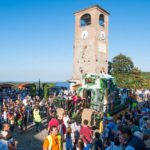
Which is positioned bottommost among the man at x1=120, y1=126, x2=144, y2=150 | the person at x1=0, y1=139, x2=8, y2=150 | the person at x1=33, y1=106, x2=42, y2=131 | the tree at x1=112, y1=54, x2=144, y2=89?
the person at x1=33, y1=106, x2=42, y2=131

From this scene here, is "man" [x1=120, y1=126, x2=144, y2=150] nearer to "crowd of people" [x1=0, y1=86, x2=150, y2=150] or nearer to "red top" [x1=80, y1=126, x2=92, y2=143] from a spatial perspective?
"crowd of people" [x1=0, y1=86, x2=150, y2=150]

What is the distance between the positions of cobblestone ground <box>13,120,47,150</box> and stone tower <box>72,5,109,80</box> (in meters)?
21.2

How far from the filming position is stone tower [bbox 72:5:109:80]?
37.2 m

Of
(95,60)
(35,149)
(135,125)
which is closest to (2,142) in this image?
(135,125)

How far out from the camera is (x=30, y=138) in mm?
14703

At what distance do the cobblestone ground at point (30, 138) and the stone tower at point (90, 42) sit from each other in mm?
21202

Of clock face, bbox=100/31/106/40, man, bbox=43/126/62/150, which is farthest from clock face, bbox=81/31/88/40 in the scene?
man, bbox=43/126/62/150

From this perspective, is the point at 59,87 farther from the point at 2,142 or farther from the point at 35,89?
the point at 2,142

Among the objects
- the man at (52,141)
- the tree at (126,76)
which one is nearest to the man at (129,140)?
the man at (52,141)

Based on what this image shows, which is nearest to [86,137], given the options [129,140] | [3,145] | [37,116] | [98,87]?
[3,145]

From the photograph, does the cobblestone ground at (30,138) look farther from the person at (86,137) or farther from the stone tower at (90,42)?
the stone tower at (90,42)

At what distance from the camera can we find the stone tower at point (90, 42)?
3722 centimetres

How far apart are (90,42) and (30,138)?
82.7ft

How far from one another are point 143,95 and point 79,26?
15123 millimetres
